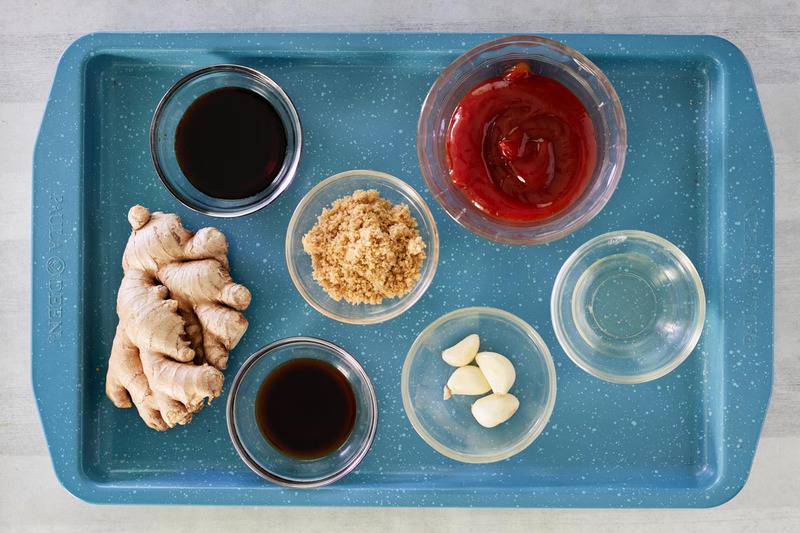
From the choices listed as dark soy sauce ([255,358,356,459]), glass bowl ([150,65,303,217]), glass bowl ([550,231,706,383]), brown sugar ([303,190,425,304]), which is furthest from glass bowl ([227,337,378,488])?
glass bowl ([550,231,706,383])

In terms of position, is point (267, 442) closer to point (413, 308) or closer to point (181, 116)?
point (413, 308)

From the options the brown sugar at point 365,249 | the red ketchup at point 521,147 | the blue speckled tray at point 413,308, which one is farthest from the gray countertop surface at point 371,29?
the brown sugar at point 365,249

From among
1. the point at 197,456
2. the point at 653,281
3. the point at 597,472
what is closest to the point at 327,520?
the point at 197,456

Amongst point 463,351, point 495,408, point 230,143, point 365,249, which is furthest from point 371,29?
point 495,408

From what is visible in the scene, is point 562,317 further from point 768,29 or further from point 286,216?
point 768,29

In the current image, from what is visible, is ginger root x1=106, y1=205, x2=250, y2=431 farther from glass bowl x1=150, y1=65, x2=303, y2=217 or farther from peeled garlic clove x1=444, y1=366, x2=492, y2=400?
peeled garlic clove x1=444, y1=366, x2=492, y2=400

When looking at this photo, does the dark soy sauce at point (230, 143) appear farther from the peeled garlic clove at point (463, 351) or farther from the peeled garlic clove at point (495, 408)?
the peeled garlic clove at point (495, 408)
